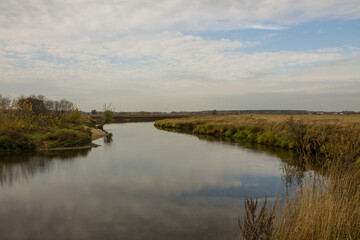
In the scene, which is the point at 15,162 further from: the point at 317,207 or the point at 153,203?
the point at 317,207

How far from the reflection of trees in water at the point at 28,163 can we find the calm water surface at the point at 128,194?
0.05 meters

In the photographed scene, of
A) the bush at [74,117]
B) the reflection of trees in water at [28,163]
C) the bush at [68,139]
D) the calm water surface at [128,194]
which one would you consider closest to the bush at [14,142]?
the reflection of trees in water at [28,163]

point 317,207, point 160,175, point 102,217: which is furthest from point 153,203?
point 317,207

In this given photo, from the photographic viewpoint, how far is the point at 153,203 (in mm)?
9812

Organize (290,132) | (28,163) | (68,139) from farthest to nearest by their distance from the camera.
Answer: (290,132) → (68,139) → (28,163)

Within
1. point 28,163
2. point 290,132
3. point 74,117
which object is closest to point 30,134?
point 28,163

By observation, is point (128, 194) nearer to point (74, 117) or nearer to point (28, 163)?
point (28, 163)

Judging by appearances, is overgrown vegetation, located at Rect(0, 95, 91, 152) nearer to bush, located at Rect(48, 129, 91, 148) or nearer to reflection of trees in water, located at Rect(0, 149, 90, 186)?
bush, located at Rect(48, 129, 91, 148)

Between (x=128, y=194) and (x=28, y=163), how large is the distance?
31.6 feet

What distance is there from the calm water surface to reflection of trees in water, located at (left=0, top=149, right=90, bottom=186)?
0.05 meters

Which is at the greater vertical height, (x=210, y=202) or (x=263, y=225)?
(x=263, y=225)

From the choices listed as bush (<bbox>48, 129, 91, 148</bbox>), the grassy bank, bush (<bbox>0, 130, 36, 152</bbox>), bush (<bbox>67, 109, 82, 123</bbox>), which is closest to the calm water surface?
bush (<bbox>0, 130, 36, 152</bbox>)

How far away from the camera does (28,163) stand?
→ 1655cm

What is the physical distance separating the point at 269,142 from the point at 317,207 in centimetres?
2151
